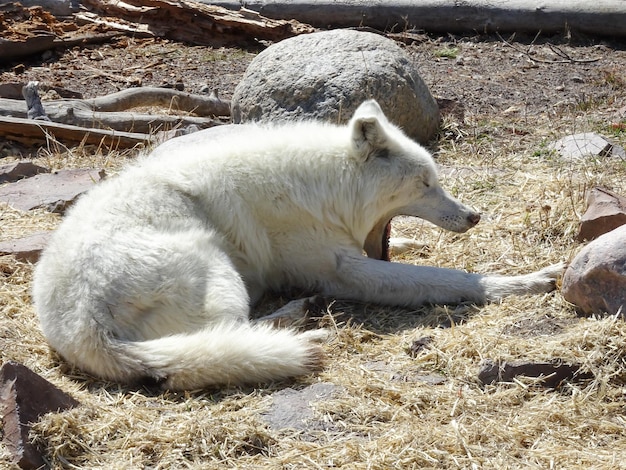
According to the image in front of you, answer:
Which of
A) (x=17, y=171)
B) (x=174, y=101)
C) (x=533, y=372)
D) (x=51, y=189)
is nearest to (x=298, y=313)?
(x=533, y=372)

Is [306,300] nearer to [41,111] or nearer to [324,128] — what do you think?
[324,128]

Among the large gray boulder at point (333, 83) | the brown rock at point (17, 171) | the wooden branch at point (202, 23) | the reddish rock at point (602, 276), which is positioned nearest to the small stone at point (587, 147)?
the large gray boulder at point (333, 83)

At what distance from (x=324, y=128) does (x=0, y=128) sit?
4.56 metres

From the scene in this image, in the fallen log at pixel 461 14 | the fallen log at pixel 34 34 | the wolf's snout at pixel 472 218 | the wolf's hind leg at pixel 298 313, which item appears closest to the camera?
the wolf's hind leg at pixel 298 313

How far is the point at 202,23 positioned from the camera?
43.5ft

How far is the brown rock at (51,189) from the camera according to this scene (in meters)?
7.37

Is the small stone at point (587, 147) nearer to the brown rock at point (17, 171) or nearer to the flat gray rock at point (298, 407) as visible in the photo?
the flat gray rock at point (298, 407)

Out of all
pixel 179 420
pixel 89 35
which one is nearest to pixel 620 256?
pixel 179 420

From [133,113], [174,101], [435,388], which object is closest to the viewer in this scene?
[435,388]

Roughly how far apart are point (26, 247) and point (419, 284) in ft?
9.28

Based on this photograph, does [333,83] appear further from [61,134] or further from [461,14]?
[461,14]

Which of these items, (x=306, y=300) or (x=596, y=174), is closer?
(x=306, y=300)

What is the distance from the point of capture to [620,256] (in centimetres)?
463

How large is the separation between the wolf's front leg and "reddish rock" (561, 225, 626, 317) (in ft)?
1.68
